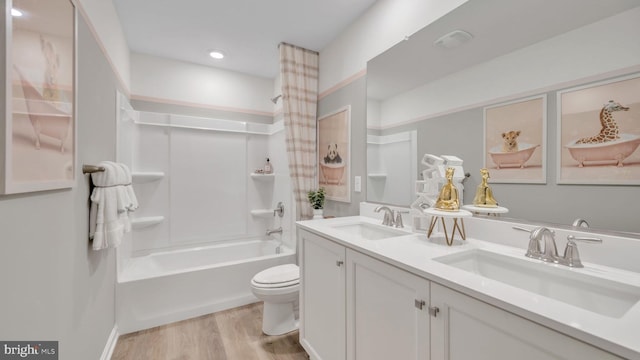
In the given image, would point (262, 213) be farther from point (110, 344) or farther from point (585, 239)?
point (585, 239)

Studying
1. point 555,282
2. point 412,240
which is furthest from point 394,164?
point 555,282

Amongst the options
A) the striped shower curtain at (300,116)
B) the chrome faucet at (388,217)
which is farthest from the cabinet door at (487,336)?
the striped shower curtain at (300,116)

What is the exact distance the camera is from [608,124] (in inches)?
35.8

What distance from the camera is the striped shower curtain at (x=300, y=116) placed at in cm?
249

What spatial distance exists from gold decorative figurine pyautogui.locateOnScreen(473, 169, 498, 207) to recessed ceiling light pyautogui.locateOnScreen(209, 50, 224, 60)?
275cm

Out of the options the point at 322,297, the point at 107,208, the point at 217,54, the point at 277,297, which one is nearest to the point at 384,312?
the point at 322,297

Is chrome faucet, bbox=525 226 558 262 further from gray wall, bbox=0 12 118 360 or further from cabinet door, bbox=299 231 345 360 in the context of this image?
gray wall, bbox=0 12 118 360

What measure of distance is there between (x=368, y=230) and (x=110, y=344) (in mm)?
1997

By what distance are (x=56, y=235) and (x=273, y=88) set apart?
116 inches

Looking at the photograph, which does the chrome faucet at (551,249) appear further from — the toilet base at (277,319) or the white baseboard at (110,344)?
the white baseboard at (110,344)

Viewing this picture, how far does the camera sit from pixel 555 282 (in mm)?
867

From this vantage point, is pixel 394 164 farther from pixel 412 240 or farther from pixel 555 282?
pixel 555 282

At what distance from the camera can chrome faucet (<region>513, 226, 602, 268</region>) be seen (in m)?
0.88

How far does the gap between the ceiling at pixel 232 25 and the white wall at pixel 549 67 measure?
1047 millimetres
